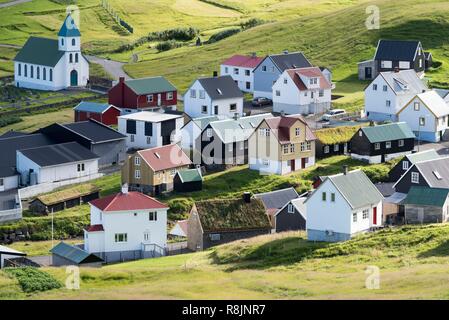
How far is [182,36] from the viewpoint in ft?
597

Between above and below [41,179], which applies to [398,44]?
above

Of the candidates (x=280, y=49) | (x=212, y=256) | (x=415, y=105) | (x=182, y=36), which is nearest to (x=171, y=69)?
(x=280, y=49)

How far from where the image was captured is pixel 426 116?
389 feet

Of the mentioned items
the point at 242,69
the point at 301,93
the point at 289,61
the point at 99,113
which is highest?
the point at 289,61

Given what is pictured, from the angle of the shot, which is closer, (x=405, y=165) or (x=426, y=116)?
(x=405, y=165)

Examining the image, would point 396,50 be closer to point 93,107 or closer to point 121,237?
point 93,107

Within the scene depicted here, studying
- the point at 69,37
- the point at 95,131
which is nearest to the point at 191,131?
the point at 95,131

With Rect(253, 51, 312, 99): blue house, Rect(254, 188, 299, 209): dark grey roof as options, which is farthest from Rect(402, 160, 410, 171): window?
Rect(253, 51, 312, 99): blue house

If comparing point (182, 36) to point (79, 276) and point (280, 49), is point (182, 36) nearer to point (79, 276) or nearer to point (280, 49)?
point (280, 49)

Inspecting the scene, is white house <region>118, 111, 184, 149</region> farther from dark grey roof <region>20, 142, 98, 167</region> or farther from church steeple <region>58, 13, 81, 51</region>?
church steeple <region>58, 13, 81, 51</region>

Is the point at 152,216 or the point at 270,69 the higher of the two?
the point at 270,69

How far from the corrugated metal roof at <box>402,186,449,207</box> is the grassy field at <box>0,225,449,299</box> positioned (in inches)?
221

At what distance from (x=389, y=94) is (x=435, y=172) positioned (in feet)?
95.4

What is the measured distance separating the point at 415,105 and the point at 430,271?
4958 cm
